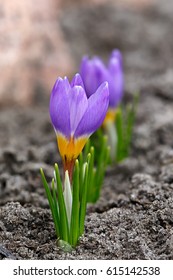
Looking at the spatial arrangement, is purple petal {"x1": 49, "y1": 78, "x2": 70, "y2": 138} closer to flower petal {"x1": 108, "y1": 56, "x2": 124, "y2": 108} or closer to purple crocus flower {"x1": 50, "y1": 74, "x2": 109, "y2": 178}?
purple crocus flower {"x1": 50, "y1": 74, "x2": 109, "y2": 178}

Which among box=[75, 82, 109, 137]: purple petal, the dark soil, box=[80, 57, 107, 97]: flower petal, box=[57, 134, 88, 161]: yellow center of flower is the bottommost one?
the dark soil

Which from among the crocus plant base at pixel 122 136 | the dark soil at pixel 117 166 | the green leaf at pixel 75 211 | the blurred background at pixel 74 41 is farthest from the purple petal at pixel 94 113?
the blurred background at pixel 74 41

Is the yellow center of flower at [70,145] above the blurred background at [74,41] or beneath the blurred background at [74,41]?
above

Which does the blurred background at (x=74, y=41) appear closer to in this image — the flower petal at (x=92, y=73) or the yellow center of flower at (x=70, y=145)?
the flower petal at (x=92, y=73)

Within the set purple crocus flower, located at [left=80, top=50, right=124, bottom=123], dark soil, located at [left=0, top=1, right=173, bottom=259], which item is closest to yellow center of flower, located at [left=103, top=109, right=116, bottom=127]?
purple crocus flower, located at [left=80, top=50, right=124, bottom=123]

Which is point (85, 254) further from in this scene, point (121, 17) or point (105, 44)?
point (121, 17)

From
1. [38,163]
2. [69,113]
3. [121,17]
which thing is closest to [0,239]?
[69,113]

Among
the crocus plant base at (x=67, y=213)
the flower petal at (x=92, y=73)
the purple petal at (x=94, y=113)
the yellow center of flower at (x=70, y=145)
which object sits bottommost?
the crocus plant base at (x=67, y=213)
